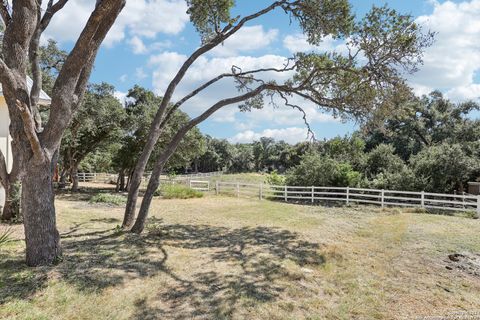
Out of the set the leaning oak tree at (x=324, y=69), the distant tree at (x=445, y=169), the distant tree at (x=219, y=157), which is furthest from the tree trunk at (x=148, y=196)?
the distant tree at (x=219, y=157)

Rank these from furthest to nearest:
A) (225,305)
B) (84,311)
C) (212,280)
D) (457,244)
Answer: (457,244)
(212,280)
(225,305)
(84,311)

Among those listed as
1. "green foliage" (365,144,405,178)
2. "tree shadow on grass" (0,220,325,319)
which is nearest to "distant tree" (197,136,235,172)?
"green foliage" (365,144,405,178)

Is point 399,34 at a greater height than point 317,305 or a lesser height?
greater

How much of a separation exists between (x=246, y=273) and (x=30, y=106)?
450 centimetres

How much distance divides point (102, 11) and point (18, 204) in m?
6.93

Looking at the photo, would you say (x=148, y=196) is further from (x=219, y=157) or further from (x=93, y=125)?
(x=219, y=157)

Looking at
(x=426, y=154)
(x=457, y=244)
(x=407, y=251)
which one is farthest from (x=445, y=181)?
(x=407, y=251)

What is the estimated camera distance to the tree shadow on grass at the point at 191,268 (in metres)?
4.71

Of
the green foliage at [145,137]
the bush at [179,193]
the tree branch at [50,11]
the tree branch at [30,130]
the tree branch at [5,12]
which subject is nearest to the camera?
the tree branch at [30,130]

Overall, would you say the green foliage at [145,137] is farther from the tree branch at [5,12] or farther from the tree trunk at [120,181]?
the tree branch at [5,12]

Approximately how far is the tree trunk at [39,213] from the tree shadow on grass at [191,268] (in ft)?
1.11

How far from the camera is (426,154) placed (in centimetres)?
1781

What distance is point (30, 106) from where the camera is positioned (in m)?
5.21

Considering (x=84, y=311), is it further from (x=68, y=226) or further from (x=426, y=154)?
(x=426, y=154)
